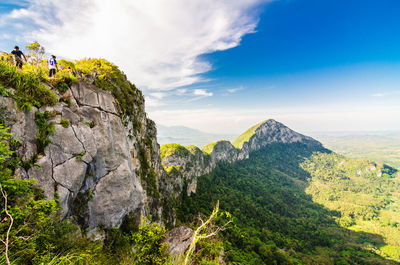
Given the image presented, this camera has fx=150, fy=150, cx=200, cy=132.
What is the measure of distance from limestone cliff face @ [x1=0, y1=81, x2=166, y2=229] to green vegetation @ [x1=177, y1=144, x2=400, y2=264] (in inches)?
539

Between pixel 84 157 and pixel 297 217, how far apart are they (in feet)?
450

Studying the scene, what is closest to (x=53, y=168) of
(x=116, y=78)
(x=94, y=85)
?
(x=94, y=85)

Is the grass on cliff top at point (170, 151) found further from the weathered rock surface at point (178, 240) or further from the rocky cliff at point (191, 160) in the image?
the weathered rock surface at point (178, 240)

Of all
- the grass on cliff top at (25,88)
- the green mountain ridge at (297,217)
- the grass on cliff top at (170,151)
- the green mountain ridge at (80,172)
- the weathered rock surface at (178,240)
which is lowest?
the green mountain ridge at (297,217)

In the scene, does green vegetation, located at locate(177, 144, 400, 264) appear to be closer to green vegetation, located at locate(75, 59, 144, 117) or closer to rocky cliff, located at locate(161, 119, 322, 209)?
rocky cliff, located at locate(161, 119, 322, 209)

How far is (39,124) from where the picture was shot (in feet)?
A: 30.4

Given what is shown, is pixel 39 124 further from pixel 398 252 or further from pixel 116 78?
pixel 398 252

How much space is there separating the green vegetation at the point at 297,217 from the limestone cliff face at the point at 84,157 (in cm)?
1370

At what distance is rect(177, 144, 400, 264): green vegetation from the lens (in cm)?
5433

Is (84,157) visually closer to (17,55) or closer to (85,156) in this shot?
(85,156)

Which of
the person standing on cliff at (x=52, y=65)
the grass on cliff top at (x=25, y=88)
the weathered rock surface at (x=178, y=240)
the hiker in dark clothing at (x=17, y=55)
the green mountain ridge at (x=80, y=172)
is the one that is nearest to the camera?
the green mountain ridge at (x=80, y=172)

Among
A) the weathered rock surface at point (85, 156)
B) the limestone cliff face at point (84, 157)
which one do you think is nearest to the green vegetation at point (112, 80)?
the weathered rock surface at point (85, 156)

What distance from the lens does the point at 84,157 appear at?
37.5 ft

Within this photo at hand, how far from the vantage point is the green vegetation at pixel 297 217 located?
54325 mm
